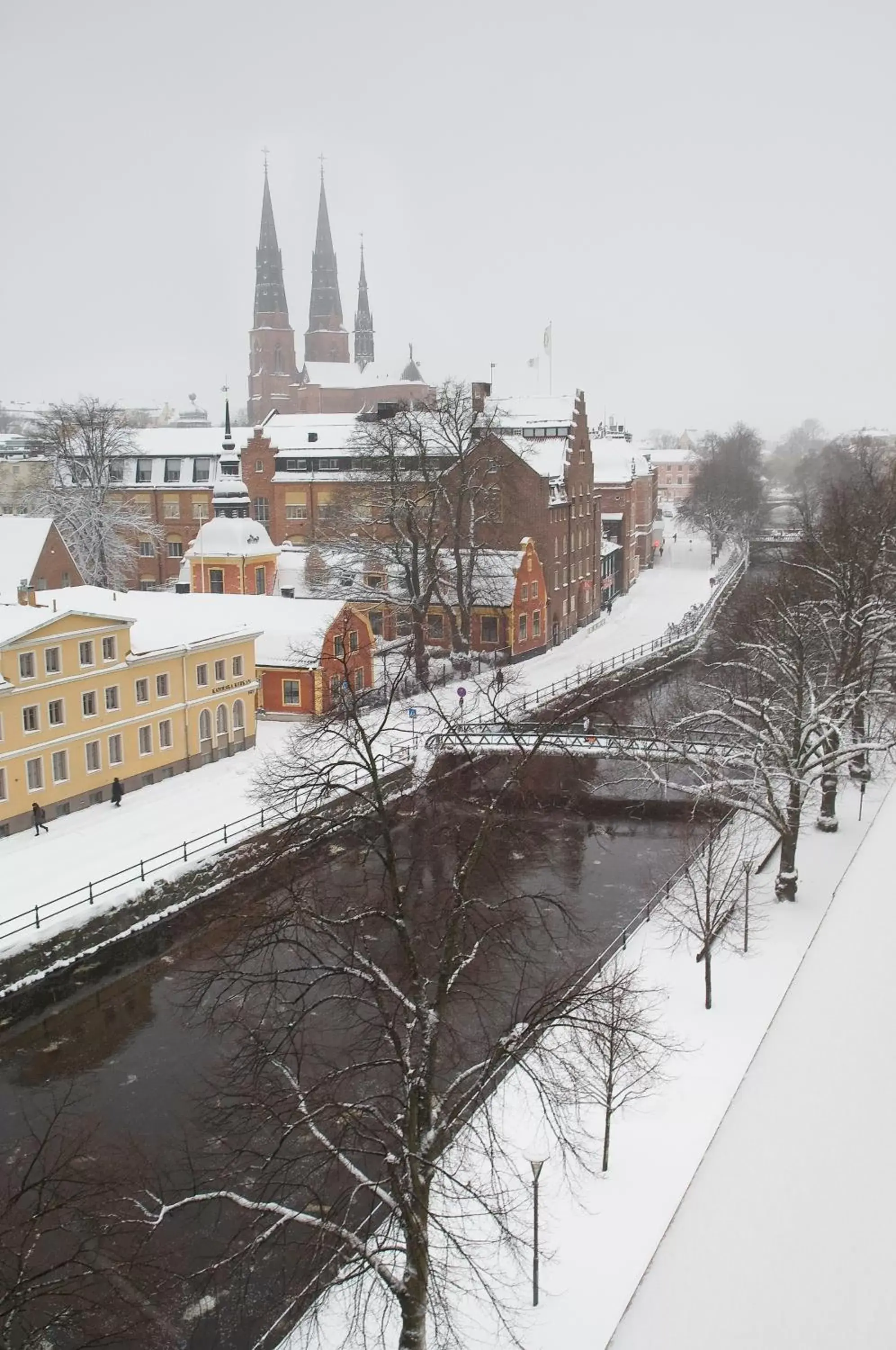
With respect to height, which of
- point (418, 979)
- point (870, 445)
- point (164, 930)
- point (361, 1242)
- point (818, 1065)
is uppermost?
point (870, 445)

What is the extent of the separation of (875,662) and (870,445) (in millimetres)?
131066

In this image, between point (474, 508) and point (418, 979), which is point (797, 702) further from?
point (474, 508)

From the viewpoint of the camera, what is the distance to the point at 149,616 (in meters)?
36.8

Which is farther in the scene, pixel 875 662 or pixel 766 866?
pixel 875 662

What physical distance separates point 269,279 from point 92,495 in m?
80.6

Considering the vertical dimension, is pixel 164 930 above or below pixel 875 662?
below

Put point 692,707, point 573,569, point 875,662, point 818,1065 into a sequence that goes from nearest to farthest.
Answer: point 818,1065 → point 875,662 → point 692,707 → point 573,569

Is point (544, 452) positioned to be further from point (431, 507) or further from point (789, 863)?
point (789, 863)

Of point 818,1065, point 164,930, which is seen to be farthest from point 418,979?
point 164,930

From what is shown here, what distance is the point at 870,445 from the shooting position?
150 metres

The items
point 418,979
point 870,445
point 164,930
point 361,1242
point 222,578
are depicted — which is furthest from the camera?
point 870,445

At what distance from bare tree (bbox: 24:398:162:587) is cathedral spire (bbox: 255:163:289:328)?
200 ft

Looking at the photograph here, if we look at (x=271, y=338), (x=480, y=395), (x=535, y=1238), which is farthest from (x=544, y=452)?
(x=271, y=338)


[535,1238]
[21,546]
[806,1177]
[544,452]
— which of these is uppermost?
[544,452]
